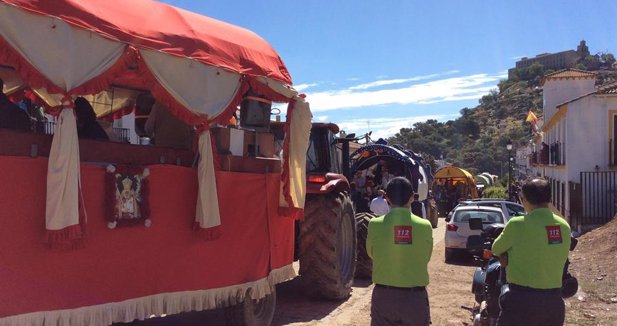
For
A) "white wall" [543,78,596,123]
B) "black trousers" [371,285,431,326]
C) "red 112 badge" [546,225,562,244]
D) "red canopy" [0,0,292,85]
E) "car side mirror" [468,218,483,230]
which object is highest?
"white wall" [543,78,596,123]

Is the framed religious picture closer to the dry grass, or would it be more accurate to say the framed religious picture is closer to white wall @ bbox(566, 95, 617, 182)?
the dry grass

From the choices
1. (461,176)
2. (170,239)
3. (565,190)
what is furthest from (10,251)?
(461,176)

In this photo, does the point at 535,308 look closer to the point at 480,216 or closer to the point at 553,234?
the point at 553,234

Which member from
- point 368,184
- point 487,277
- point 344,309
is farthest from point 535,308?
point 368,184

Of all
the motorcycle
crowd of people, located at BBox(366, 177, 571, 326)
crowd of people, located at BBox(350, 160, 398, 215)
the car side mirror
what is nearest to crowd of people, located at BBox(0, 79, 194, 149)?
crowd of people, located at BBox(366, 177, 571, 326)

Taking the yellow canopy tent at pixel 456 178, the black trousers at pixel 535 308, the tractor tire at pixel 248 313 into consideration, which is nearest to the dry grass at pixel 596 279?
the tractor tire at pixel 248 313

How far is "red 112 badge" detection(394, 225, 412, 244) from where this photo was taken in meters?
4.17

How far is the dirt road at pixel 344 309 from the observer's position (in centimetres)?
755

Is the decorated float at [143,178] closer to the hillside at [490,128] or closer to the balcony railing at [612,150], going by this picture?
the balcony railing at [612,150]

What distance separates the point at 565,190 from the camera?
23406 millimetres

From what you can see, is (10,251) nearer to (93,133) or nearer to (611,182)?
(93,133)

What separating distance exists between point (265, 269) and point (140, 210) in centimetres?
204

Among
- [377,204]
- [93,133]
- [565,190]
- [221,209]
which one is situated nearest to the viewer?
[93,133]

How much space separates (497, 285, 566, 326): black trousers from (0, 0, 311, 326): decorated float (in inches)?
113
